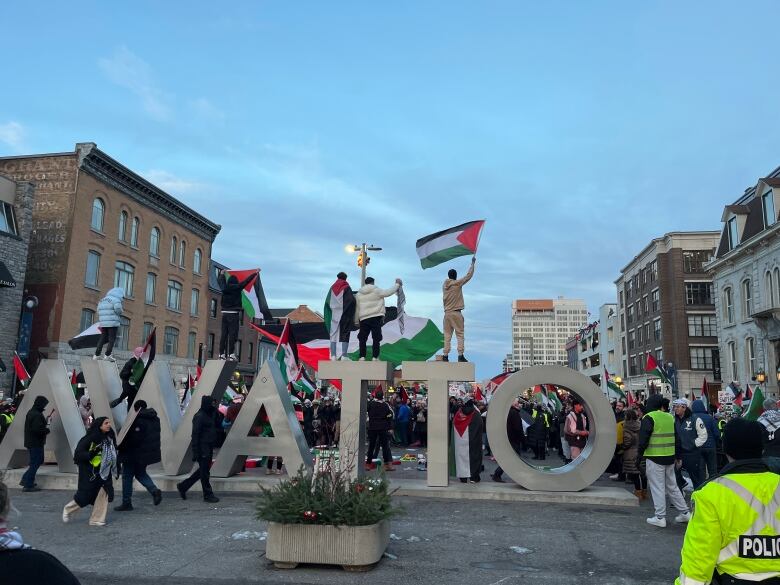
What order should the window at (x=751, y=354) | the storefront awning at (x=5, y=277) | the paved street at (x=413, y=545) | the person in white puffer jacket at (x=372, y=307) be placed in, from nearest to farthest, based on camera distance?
the paved street at (x=413, y=545) → the person in white puffer jacket at (x=372, y=307) → the storefront awning at (x=5, y=277) → the window at (x=751, y=354)

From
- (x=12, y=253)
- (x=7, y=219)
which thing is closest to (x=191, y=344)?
(x=12, y=253)

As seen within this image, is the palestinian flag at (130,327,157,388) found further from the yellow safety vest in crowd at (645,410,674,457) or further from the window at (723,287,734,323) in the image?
the window at (723,287,734,323)

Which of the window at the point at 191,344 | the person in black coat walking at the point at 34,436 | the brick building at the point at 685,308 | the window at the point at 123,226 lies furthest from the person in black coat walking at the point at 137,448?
the brick building at the point at 685,308

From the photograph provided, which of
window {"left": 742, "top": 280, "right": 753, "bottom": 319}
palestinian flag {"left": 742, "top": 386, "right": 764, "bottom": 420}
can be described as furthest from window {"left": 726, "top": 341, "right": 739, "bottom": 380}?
palestinian flag {"left": 742, "top": 386, "right": 764, "bottom": 420}

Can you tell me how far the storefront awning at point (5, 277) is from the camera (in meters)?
27.8

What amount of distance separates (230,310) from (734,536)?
13067mm

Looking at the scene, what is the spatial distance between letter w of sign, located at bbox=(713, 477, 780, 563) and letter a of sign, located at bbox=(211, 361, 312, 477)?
9.37m

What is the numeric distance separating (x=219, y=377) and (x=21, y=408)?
428 centimetres

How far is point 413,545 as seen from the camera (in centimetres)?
735

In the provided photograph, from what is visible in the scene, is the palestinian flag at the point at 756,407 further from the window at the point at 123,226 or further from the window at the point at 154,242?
the window at the point at 154,242

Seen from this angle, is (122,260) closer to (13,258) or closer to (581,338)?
(13,258)

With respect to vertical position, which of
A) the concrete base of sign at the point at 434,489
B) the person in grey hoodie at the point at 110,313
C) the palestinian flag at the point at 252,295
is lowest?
the concrete base of sign at the point at 434,489

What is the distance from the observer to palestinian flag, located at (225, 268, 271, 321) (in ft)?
50.3

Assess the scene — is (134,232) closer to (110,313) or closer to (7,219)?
(7,219)
